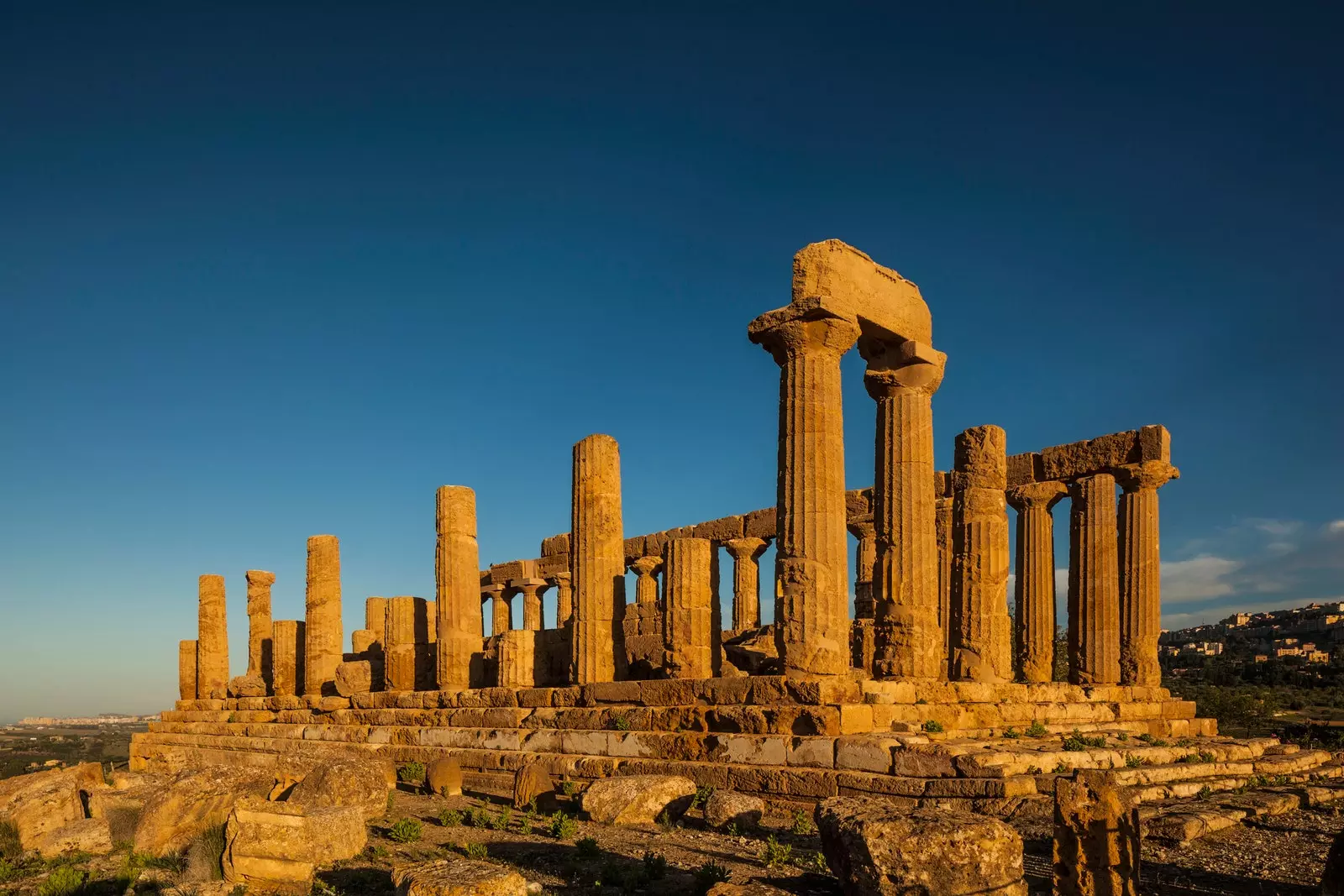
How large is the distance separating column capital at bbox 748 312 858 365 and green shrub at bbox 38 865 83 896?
32.1 feet

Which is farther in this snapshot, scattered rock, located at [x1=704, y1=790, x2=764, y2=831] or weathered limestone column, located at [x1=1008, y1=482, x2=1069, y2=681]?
weathered limestone column, located at [x1=1008, y1=482, x2=1069, y2=681]

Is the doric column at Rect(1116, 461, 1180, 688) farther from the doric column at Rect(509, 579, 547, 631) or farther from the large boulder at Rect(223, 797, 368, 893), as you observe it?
the doric column at Rect(509, 579, 547, 631)

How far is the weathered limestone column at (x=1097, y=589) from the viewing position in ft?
65.3

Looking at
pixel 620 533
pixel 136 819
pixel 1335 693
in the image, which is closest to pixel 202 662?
pixel 620 533

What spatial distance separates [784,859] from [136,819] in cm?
762

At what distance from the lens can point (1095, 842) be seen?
6.04m

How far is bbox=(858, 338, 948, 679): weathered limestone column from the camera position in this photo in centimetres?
1488

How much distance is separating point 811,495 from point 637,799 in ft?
15.6

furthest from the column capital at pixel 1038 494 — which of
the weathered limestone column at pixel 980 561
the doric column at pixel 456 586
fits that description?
the doric column at pixel 456 586

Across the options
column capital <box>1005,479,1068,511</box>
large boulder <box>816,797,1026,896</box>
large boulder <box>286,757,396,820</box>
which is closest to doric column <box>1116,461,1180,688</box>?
column capital <box>1005,479,1068,511</box>

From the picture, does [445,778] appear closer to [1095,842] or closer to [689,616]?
[689,616]

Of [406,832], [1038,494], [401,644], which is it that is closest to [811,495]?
[406,832]

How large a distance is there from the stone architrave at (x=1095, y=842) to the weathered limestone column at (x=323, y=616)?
21.4 metres

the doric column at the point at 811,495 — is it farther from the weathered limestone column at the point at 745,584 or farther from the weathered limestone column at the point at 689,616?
the weathered limestone column at the point at 745,584
